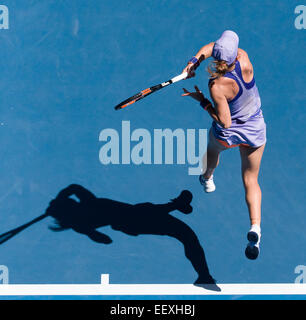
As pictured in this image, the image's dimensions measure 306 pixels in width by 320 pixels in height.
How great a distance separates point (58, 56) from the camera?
23.5ft

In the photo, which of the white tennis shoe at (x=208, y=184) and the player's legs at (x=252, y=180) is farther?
the white tennis shoe at (x=208, y=184)

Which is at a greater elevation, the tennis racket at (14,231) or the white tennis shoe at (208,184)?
the white tennis shoe at (208,184)

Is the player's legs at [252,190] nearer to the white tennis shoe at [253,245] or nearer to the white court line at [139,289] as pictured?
the white tennis shoe at [253,245]

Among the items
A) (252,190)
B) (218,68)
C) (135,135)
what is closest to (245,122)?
(218,68)

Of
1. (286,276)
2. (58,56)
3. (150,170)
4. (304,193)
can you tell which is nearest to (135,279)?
(150,170)

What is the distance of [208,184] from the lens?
21.4 ft

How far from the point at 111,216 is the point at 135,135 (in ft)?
3.35

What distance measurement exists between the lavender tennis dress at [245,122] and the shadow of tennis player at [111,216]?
1.39 meters

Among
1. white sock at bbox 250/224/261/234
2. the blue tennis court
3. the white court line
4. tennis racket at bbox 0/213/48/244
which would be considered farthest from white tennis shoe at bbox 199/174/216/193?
tennis racket at bbox 0/213/48/244

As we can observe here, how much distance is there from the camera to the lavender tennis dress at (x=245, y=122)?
5283mm

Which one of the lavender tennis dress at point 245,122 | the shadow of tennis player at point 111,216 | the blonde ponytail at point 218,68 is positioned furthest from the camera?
the shadow of tennis player at point 111,216

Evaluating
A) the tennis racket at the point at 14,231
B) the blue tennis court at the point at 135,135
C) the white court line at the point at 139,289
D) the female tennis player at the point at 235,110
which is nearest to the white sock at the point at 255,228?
the female tennis player at the point at 235,110
